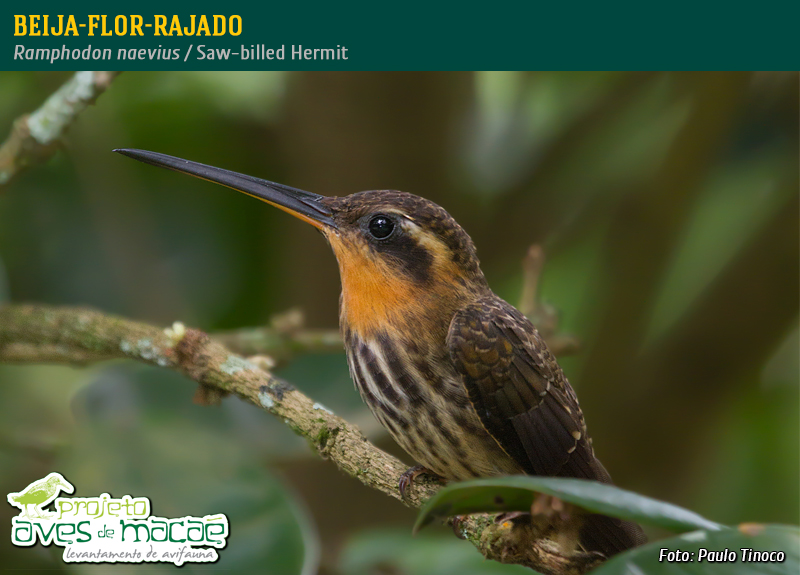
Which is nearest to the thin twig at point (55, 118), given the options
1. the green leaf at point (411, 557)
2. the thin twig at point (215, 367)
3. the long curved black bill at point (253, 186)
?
the long curved black bill at point (253, 186)

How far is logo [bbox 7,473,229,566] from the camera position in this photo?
7.36 ft

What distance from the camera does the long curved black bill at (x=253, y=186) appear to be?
2.51 m

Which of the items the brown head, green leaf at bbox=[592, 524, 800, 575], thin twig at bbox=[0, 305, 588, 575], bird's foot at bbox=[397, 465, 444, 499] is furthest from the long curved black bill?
green leaf at bbox=[592, 524, 800, 575]

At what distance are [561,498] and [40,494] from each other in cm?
183

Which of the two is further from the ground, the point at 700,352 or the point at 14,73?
the point at 14,73

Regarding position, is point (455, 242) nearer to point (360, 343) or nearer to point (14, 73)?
point (360, 343)

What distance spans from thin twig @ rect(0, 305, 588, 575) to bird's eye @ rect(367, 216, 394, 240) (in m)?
0.60

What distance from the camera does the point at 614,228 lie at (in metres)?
3.84

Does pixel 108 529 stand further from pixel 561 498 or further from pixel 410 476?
pixel 561 498

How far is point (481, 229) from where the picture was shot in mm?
4027

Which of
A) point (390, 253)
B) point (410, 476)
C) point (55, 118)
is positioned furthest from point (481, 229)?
point (55, 118)

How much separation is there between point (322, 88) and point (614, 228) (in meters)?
1.69

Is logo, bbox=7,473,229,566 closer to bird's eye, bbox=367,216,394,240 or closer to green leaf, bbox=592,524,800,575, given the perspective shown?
bird's eye, bbox=367,216,394,240

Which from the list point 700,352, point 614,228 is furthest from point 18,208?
point 700,352
